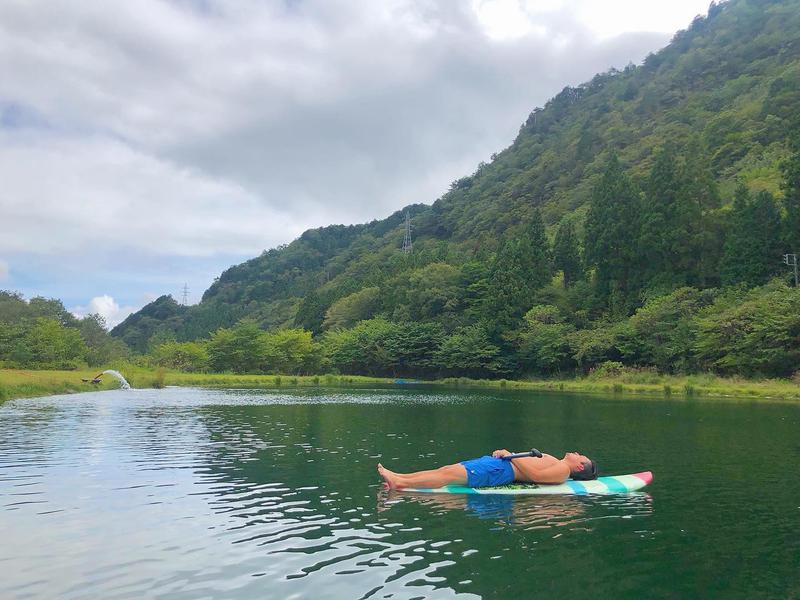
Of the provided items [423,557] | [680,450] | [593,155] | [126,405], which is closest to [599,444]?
[680,450]

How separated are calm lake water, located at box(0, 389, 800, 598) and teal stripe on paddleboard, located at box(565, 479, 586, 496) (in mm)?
309

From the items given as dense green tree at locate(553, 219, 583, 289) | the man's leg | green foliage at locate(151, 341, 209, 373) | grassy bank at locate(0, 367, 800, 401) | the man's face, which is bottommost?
the man's leg

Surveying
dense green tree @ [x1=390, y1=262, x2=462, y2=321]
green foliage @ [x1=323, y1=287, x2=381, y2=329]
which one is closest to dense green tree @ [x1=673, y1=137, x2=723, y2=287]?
dense green tree @ [x1=390, y1=262, x2=462, y2=321]

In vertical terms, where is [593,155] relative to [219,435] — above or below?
above

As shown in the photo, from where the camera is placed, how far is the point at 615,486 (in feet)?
37.9

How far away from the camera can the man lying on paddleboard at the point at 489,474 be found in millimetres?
11211

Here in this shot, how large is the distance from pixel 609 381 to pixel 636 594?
44410 millimetres

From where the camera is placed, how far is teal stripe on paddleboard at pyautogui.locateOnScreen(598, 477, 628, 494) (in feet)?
37.5

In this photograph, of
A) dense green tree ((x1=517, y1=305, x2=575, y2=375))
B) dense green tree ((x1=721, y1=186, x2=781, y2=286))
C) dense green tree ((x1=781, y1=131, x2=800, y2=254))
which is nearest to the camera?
dense green tree ((x1=781, y1=131, x2=800, y2=254))

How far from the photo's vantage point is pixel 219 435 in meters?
18.9

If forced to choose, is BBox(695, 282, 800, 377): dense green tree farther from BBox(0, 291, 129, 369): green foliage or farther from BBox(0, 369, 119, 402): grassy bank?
BBox(0, 291, 129, 369): green foliage

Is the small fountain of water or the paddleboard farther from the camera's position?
the small fountain of water

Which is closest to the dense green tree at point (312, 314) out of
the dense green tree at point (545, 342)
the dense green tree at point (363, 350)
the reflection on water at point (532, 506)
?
the dense green tree at point (363, 350)

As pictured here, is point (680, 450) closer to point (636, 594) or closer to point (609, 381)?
point (636, 594)
